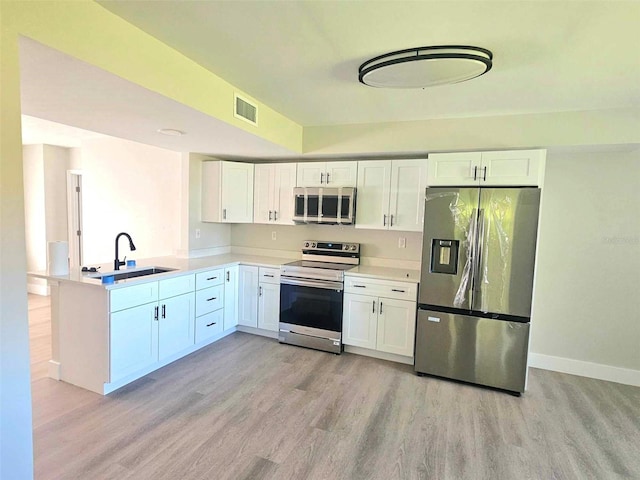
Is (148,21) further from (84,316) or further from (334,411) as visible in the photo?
(334,411)

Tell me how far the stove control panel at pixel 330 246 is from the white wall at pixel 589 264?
200 cm

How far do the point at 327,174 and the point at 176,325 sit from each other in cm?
230

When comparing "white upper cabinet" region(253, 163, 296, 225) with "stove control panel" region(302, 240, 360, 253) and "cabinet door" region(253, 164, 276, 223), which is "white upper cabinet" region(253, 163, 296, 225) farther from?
"stove control panel" region(302, 240, 360, 253)

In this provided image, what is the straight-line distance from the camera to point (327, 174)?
164 inches

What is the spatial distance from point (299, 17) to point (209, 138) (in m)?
1.82

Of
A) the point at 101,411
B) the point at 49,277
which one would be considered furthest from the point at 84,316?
the point at 101,411

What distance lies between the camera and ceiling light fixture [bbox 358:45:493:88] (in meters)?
1.98

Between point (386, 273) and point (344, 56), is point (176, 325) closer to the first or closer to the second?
point (386, 273)

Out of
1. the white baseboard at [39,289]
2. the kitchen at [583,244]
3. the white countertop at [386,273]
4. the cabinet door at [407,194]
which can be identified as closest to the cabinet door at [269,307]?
the white countertop at [386,273]

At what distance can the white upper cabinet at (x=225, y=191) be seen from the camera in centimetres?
439

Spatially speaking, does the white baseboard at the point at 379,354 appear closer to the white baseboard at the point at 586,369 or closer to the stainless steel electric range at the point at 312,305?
the stainless steel electric range at the point at 312,305

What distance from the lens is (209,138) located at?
3.31m

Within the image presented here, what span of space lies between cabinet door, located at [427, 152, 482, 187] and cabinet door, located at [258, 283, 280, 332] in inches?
83.5

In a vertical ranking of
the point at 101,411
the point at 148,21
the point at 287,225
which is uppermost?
the point at 148,21
